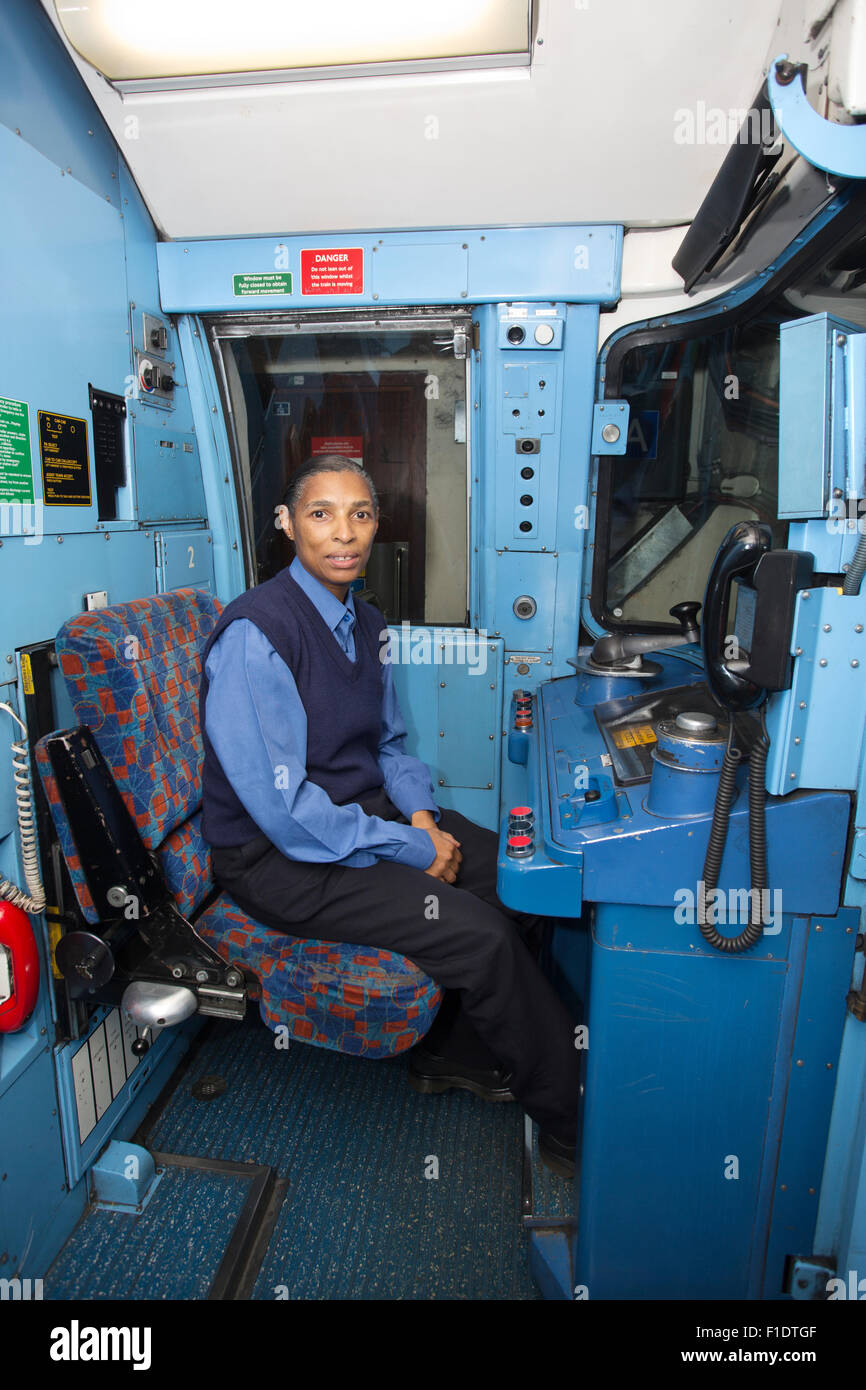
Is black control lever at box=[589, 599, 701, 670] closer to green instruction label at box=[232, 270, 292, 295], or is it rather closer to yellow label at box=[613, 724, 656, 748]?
yellow label at box=[613, 724, 656, 748]

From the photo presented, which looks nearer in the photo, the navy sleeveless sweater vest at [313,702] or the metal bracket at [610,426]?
the navy sleeveless sweater vest at [313,702]

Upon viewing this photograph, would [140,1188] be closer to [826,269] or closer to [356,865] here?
[356,865]

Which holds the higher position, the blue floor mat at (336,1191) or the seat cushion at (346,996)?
the seat cushion at (346,996)

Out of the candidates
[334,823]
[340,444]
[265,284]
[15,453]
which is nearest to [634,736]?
[334,823]

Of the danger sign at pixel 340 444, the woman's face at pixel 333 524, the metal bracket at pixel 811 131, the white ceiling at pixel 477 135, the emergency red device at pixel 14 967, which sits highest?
the white ceiling at pixel 477 135

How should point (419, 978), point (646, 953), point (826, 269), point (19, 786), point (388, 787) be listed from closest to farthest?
point (646, 953) < point (19, 786) < point (419, 978) < point (826, 269) < point (388, 787)

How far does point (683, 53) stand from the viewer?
1898 mm

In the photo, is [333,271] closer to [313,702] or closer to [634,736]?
[313,702]

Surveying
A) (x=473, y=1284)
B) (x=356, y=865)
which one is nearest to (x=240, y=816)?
(x=356, y=865)

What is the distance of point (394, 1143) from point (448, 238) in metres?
2.88

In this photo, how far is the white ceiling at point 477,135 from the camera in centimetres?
188

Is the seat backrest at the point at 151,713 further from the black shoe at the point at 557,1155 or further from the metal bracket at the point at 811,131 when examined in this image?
the metal bracket at the point at 811,131

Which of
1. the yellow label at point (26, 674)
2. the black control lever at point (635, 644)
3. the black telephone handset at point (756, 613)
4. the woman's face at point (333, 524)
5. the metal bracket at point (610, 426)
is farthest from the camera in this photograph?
the metal bracket at point (610, 426)

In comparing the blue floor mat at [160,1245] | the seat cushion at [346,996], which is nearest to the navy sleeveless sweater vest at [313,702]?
the seat cushion at [346,996]
